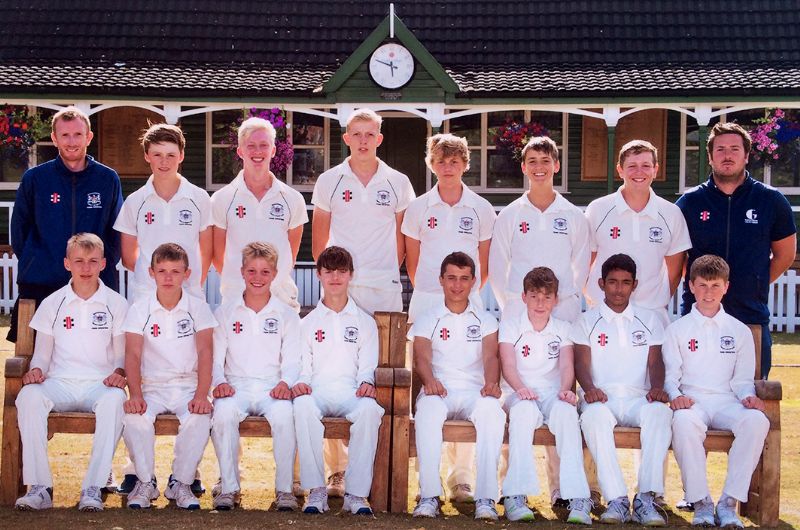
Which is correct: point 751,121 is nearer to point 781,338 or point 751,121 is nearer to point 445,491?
point 781,338

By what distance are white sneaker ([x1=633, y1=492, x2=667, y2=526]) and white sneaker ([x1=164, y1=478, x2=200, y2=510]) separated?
2322 millimetres

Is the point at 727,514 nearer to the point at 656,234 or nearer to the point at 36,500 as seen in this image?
the point at 656,234

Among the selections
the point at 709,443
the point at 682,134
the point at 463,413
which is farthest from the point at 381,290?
the point at 682,134

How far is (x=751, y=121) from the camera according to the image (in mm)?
20172

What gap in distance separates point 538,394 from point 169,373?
2066 mm

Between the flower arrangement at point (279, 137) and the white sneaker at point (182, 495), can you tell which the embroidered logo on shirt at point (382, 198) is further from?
the flower arrangement at point (279, 137)

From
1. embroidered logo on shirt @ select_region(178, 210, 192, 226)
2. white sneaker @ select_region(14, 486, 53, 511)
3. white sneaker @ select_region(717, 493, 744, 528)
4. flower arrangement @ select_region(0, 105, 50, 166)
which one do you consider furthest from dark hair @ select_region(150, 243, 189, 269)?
flower arrangement @ select_region(0, 105, 50, 166)

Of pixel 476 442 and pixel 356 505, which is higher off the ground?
pixel 476 442

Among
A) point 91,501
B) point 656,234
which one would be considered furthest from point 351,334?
point 656,234

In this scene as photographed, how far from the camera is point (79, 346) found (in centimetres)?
635

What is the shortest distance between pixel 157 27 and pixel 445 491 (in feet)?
51.0

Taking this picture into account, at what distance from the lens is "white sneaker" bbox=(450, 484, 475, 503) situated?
650 centimetres

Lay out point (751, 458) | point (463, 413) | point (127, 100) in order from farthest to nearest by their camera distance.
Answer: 1. point (127, 100)
2. point (463, 413)
3. point (751, 458)

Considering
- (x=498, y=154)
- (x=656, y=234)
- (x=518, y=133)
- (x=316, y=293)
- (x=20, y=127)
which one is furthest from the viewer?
(x=498, y=154)
